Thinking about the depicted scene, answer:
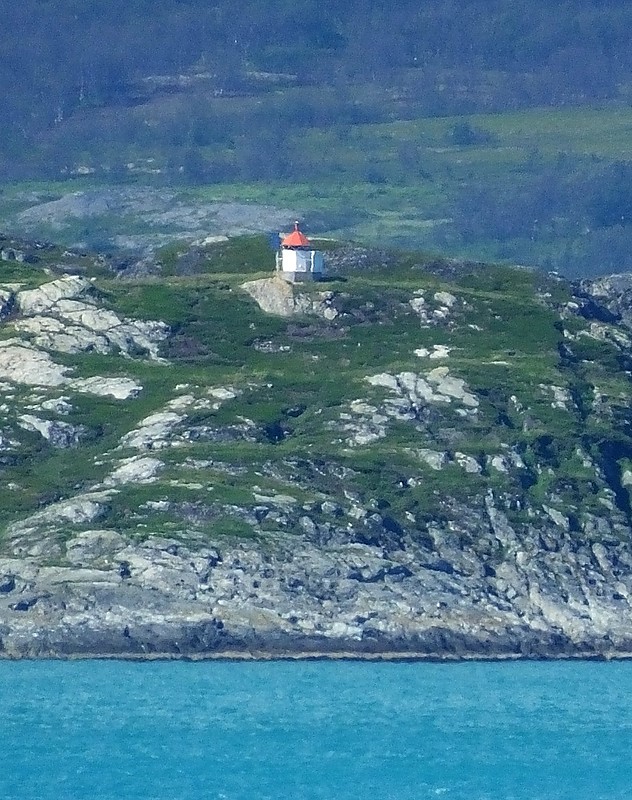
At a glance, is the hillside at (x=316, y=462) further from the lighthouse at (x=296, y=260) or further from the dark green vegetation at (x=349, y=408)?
the lighthouse at (x=296, y=260)

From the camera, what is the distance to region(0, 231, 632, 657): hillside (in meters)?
122

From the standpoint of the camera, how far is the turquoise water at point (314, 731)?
287ft

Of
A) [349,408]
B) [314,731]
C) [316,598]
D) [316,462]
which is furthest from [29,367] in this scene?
[314,731]

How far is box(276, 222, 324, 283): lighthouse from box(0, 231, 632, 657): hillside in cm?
187

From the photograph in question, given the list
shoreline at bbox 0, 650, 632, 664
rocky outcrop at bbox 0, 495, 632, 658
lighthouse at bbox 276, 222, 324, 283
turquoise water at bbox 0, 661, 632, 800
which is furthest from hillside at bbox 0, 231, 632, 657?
turquoise water at bbox 0, 661, 632, 800

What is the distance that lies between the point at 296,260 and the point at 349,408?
21.5 m

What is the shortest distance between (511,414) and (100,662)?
3478 cm

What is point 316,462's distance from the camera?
136m

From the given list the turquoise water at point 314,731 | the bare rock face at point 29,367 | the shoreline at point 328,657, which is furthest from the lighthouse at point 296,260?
the turquoise water at point 314,731

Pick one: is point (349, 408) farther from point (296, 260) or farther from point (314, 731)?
point (314, 731)

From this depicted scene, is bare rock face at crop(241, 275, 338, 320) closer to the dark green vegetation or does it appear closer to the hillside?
the hillside

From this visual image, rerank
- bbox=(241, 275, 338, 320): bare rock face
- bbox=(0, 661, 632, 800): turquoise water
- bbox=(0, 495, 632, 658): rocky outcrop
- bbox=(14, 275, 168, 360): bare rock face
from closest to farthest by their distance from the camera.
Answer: bbox=(0, 661, 632, 800): turquoise water → bbox=(0, 495, 632, 658): rocky outcrop → bbox=(14, 275, 168, 360): bare rock face → bbox=(241, 275, 338, 320): bare rock face

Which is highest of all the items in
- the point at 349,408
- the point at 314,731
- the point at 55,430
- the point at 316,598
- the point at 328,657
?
the point at 349,408

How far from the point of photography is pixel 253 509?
129 metres
